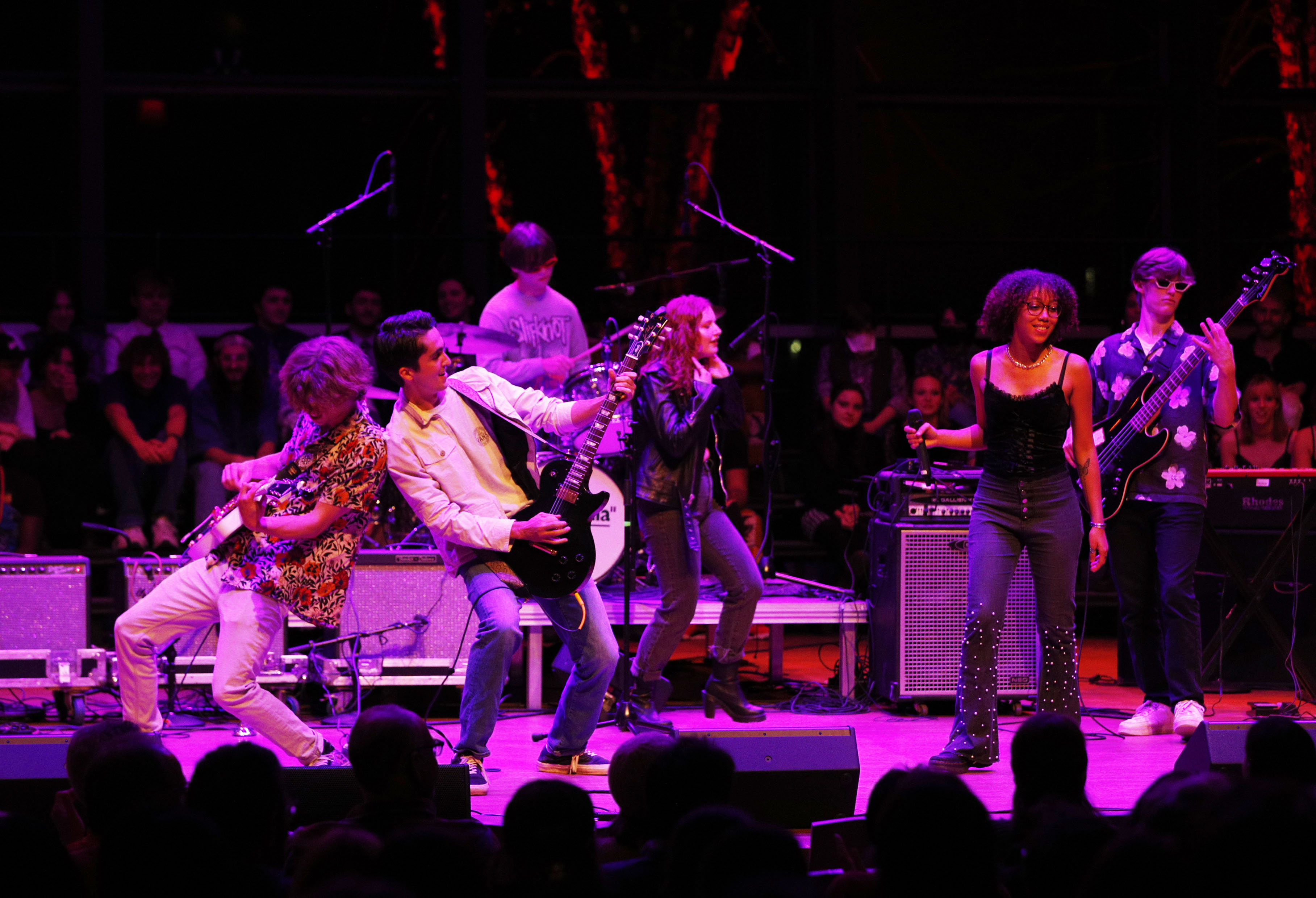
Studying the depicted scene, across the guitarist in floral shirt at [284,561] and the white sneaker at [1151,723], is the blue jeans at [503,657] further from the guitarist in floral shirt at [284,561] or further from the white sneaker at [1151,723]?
the white sneaker at [1151,723]

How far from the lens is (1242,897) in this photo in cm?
233

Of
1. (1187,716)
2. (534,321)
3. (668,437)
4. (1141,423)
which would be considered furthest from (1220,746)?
(534,321)

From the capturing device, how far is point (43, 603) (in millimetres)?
7000

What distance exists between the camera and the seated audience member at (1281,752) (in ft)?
11.2

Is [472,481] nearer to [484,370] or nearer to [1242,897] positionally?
[484,370]

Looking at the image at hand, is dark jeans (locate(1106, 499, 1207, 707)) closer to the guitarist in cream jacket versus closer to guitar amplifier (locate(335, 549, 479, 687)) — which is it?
the guitarist in cream jacket

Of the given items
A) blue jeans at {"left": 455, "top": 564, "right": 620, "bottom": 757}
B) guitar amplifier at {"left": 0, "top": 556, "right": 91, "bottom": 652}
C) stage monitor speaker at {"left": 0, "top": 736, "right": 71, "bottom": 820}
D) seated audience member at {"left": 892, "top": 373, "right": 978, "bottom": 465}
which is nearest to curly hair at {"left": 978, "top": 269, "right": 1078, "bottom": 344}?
blue jeans at {"left": 455, "top": 564, "right": 620, "bottom": 757}

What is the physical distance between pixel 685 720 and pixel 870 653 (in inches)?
44.1

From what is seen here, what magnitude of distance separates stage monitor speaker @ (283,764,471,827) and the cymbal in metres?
3.48

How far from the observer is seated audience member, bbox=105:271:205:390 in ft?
30.0

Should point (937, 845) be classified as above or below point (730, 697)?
above

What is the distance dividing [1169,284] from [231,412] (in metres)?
5.20

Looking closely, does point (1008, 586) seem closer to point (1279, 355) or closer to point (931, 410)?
point (931, 410)

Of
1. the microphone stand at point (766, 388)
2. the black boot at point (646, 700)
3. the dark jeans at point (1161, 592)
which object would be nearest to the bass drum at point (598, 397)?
the microphone stand at point (766, 388)
